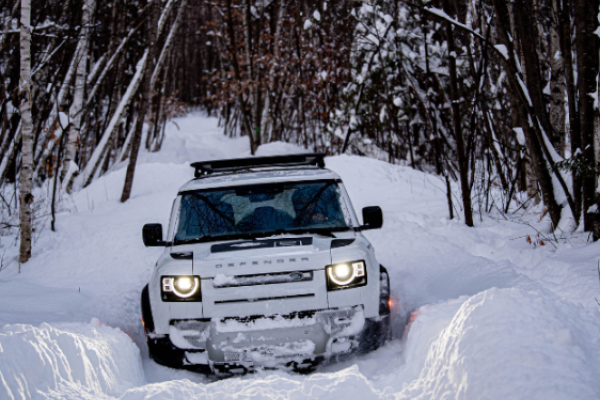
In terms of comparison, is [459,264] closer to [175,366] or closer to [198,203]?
[198,203]

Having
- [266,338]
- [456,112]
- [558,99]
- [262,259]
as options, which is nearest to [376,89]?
[558,99]

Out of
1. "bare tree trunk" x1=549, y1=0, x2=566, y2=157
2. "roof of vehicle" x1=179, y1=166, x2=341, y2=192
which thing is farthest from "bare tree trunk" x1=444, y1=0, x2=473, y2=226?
"roof of vehicle" x1=179, y1=166, x2=341, y2=192

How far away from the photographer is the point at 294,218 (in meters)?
4.67

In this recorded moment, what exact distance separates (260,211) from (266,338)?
4.61ft

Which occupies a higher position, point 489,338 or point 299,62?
point 299,62

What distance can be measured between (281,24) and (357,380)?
19.4 m

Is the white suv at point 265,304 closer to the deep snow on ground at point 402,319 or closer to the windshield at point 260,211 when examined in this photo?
the deep snow on ground at point 402,319

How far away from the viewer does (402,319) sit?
488 cm

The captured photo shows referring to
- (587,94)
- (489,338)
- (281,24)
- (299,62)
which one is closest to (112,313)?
(489,338)

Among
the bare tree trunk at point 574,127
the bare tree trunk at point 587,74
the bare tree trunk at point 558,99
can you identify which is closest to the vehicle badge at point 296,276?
the bare tree trunk at point 587,74

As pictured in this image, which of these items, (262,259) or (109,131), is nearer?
(262,259)

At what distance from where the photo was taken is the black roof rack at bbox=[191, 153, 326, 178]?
220 inches

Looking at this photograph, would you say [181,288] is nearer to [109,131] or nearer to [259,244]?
[259,244]

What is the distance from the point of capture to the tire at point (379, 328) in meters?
3.86
